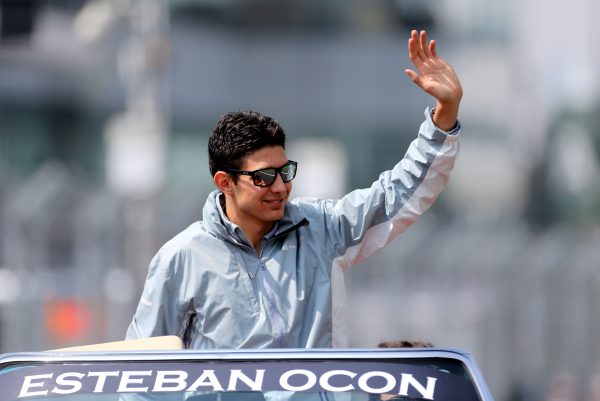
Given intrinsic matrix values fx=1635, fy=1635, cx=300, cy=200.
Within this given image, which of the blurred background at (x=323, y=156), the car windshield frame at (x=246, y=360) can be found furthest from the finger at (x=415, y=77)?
the blurred background at (x=323, y=156)

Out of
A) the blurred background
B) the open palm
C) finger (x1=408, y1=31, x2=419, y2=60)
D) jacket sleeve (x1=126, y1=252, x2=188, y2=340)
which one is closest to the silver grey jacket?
jacket sleeve (x1=126, y1=252, x2=188, y2=340)

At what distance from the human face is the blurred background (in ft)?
24.5

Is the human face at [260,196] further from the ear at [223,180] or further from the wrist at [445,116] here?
the wrist at [445,116]

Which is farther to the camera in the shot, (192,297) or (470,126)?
(470,126)

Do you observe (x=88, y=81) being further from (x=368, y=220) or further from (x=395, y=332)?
(x=368, y=220)

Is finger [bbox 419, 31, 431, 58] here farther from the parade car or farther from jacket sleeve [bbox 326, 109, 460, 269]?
the parade car

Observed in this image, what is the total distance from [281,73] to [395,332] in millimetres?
27060

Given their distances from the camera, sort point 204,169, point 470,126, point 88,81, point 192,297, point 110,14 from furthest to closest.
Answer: point 470,126 < point 204,169 < point 88,81 < point 110,14 < point 192,297

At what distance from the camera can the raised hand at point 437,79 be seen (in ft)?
17.4

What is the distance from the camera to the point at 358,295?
700 inches

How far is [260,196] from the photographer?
208 inches

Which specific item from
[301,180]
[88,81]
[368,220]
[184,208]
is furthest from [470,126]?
[368,220]

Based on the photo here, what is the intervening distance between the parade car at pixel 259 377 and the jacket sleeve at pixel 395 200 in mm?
878

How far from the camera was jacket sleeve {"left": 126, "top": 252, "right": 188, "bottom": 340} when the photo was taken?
5242mm
